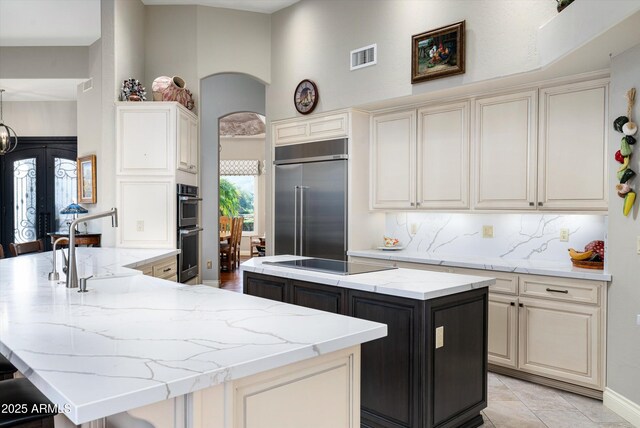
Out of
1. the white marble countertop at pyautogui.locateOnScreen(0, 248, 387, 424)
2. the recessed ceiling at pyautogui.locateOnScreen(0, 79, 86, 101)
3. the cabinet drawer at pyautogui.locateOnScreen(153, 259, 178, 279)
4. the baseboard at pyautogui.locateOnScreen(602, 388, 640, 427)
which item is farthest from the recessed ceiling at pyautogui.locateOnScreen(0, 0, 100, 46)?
the baseboard at pyautogui.locateOnScreen(602, 388, 640, 427)

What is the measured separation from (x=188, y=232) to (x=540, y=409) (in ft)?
11.8

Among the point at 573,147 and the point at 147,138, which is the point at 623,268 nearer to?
the point at 573,147

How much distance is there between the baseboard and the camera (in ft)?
9.22

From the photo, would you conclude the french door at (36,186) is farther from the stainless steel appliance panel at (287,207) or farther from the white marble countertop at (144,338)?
the white marble countertop at (144,338)

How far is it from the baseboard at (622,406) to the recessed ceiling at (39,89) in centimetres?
652

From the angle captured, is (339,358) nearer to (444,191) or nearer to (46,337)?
(46,337)

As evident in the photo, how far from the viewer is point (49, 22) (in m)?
5.31

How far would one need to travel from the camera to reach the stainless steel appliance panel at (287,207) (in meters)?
5.29

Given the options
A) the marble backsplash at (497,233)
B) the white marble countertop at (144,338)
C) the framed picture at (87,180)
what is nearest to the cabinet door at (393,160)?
the marble backsplash at (497,233)

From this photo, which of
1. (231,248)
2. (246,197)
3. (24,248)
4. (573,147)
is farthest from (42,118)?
(573,147)

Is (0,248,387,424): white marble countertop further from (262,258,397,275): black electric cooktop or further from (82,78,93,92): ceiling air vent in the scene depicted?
(82,78,93,92): ceiling air vent

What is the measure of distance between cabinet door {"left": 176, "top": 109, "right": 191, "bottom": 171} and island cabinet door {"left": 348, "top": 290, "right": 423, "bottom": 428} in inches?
118

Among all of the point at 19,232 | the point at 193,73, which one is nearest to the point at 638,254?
the point at 193,73

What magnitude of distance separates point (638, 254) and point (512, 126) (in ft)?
4.64
